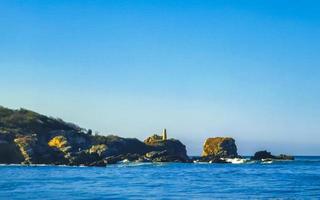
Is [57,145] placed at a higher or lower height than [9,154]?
higher

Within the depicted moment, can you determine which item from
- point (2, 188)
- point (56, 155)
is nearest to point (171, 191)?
point (2, 188)

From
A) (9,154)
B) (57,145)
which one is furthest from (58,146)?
(9,154)

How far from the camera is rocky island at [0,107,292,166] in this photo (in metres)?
145

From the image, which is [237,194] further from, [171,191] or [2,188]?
[2,188]

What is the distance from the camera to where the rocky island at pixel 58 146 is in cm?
14475

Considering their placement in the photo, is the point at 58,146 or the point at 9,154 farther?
the point at 58,146

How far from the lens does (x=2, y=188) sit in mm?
62969

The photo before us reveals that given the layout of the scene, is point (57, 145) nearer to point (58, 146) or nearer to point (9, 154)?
point (58, 146)

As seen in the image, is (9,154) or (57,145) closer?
(9,154)

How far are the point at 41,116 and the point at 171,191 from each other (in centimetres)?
13461

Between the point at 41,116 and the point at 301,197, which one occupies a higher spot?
the point at 41,116

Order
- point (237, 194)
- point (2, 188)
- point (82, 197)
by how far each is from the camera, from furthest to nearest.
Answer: point (2, 188)
point (237, 194)
point (82, 197)

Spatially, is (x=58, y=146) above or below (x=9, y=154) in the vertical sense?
above

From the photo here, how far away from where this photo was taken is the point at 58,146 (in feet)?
516
